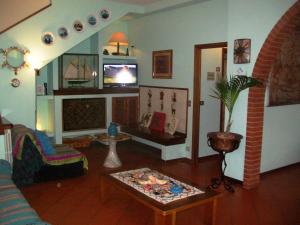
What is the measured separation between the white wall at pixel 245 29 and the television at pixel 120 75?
2.92 meters

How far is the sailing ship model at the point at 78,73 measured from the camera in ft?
21.6

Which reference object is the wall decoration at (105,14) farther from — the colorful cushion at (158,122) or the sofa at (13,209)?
the sofa at (13,209)

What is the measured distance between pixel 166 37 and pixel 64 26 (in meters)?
1.89

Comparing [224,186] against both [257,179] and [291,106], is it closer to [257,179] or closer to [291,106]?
[257,179]

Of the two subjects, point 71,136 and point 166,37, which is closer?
point 166,37

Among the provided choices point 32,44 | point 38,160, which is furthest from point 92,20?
point 38,160

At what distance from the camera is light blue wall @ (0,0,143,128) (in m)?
5.11

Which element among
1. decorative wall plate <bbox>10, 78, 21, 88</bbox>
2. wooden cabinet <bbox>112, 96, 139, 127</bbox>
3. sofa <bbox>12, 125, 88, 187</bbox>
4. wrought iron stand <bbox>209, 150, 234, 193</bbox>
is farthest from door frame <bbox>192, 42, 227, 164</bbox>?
decorative wall plate <bbox>10, 78, 21, 88</bbox>

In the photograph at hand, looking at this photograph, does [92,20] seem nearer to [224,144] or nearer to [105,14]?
[105,14]

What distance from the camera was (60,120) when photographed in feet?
20.4

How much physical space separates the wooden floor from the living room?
0.31m

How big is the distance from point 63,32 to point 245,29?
2990 mm

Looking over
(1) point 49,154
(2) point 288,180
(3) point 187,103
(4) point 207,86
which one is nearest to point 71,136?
(1) point 49,154

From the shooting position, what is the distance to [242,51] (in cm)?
432
